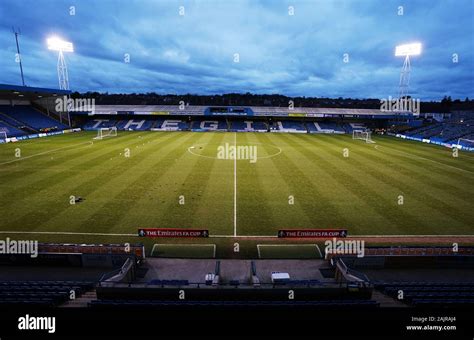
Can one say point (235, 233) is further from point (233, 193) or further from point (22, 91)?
point (22, 91)

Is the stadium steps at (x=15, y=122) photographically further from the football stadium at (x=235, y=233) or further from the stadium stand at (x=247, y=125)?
the stadium stand at (x=247, y=125)

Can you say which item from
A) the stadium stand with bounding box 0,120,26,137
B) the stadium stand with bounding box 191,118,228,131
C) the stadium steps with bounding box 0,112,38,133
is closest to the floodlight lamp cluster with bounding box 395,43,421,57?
the stadium stand with bounding box 191,118,228,131

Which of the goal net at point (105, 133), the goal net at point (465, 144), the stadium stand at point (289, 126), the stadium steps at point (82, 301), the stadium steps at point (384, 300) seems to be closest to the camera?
the stadium steps at point (82, 301)

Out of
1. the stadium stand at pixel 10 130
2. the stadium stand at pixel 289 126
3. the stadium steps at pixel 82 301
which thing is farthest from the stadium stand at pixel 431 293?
the stadium stand at pixel 289 126

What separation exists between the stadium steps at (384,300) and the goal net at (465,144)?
170 feet

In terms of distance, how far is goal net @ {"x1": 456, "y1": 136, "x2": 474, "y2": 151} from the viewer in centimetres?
5059

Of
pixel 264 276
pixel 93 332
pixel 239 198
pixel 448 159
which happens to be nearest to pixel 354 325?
pixel 93 332

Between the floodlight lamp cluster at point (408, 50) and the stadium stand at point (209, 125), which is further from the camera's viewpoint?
the stadium stand at point (209, 125)

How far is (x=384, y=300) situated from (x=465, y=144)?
182ft

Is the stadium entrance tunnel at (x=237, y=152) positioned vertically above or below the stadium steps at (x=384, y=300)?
above

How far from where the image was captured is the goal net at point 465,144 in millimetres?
50594

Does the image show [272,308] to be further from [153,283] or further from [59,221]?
[59,221]

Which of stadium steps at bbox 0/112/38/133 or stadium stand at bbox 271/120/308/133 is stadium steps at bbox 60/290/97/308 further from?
stadium stand at bbox 271/120/308/133

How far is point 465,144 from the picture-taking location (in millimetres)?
52406
